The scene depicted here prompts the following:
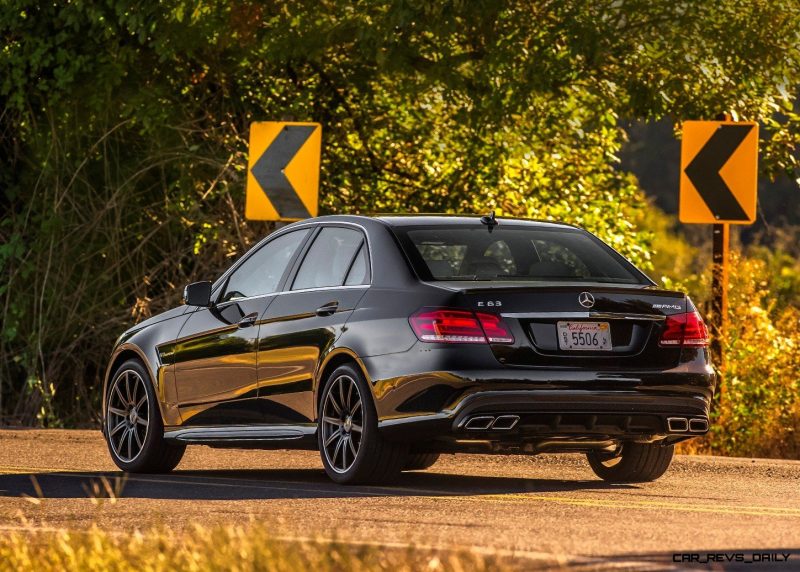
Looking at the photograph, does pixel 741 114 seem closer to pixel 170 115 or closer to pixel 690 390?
pixel 170 115

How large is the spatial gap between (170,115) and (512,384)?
9465mm

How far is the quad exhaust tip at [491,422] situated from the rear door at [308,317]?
1.06m

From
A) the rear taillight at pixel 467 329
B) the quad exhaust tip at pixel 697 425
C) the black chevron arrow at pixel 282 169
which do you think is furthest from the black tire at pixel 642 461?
the black chevron arrow at pixel 282 169

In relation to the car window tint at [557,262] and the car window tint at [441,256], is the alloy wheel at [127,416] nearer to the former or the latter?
the car window tint at [441,256]

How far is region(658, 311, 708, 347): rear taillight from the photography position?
10.3 metres

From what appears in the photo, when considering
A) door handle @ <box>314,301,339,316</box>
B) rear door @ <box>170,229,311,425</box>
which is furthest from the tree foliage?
door handle @ <box>314,301,339,316</box>

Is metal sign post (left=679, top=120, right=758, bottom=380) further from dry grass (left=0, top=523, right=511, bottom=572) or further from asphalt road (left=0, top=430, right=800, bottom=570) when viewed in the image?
dry grass (left=0, top=523, right=511, bottom=572)

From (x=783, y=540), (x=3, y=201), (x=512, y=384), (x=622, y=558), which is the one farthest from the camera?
(x=3, y=201)

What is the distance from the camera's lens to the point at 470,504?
379 inches

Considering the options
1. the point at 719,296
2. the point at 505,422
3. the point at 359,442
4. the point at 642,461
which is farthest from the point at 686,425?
the point at 719,296

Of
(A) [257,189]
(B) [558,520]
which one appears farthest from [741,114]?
(B) [558,520]

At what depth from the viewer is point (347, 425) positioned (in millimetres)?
10398

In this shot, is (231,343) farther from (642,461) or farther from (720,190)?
(720,190)

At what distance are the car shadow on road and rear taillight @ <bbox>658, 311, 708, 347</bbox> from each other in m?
1.01
